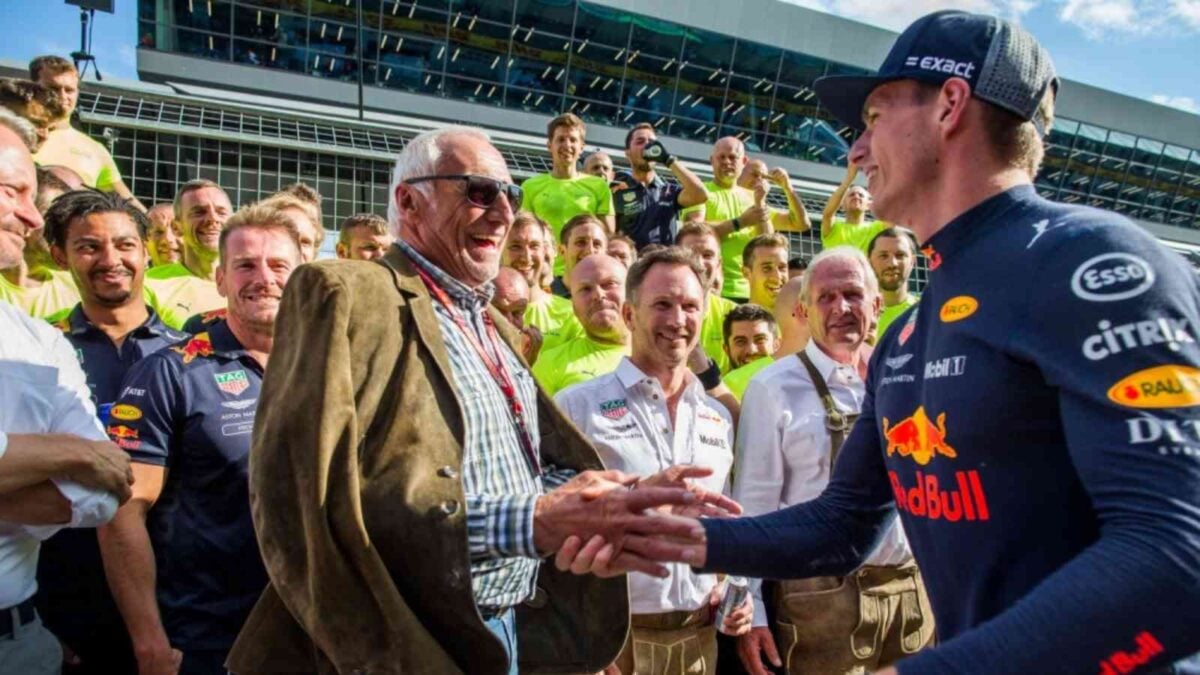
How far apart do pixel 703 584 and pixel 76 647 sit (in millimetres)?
2238

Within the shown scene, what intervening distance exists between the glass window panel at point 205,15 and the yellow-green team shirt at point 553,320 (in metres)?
21.6

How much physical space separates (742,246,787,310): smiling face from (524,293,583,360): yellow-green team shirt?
1.47 metres

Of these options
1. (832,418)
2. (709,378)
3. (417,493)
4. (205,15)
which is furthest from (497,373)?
(205,15)

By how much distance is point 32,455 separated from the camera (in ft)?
6.74

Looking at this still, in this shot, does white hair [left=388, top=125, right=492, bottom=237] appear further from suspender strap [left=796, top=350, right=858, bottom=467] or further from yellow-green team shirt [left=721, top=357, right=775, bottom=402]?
yellow-green team shirt [left=721, top=357, right=775, bottom=402]

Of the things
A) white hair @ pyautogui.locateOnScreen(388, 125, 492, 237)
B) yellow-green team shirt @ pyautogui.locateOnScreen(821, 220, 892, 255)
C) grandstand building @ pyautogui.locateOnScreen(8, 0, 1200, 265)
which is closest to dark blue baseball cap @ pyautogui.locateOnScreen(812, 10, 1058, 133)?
white hair @ pyautogui.locateOnScreen(388, 125, 492, 237)

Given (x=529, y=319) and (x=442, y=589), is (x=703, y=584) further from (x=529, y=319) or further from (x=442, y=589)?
(x=529, y=319)

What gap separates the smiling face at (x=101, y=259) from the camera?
3348 millimetres

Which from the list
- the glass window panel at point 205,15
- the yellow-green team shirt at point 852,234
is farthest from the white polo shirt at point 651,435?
the glass window panel at point 205,15

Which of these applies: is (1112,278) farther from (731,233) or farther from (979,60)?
(731,233)

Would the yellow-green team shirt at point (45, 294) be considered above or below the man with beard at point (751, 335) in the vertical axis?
below

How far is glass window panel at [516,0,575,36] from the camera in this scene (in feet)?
83.6

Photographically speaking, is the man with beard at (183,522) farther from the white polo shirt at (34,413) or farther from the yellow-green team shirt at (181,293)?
the yellow-green team shirt at (181,293)

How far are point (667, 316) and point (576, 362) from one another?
0.91 meters
